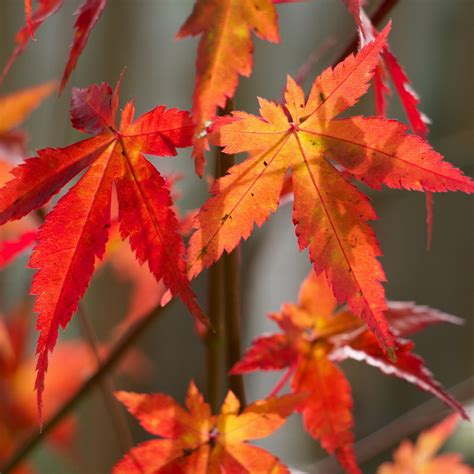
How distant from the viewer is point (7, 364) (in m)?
0.99

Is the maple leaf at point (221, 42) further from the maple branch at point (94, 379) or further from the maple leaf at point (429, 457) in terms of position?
the maple leaf at point (429, 457)

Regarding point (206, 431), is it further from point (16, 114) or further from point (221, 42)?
point (16, 114)

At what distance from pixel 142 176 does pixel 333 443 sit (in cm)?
20

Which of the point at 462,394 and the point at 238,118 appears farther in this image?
the point at 462,394

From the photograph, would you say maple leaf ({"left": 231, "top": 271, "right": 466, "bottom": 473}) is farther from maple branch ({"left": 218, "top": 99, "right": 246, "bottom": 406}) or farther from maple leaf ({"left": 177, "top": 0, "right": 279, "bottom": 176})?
maple leaf ({"left": 177, "top": 0, "right": 279, "bottom": 176})

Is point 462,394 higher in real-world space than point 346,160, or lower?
lower

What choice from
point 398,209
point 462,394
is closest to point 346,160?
point 462,394

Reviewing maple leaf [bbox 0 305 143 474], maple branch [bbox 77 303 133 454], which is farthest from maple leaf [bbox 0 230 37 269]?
maple leaf [bbox 0 305 143 474]

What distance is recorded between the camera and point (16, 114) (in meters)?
0.64

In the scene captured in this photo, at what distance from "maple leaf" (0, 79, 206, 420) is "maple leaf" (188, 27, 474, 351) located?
0.02m

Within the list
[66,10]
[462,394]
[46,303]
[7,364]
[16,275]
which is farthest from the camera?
[66,10]

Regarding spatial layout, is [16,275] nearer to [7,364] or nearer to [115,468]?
[7,364]

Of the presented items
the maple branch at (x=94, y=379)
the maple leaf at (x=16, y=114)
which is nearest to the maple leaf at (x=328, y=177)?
the maple branch at (x=94, y=379)

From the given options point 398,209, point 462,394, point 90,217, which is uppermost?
point 90,217
